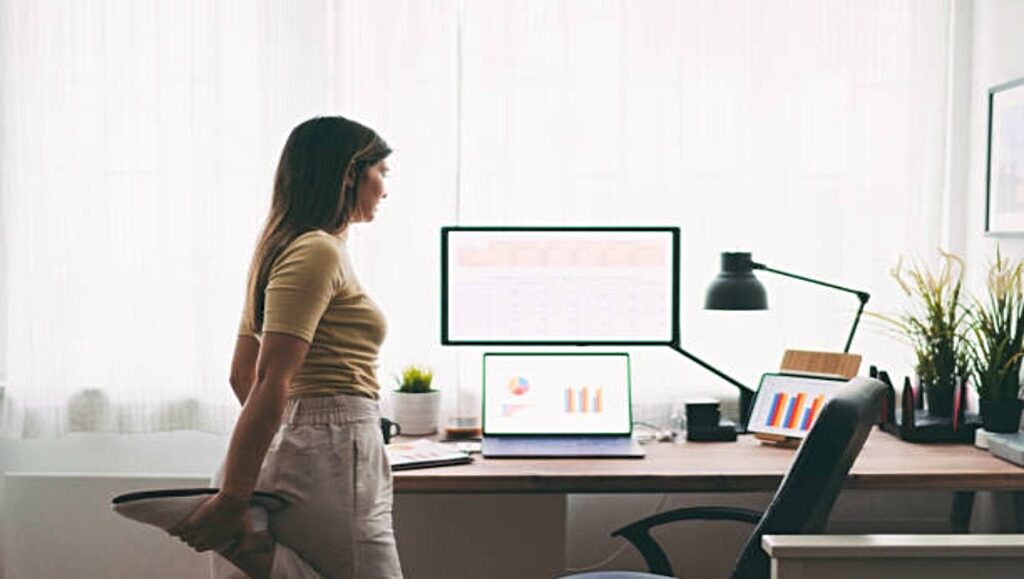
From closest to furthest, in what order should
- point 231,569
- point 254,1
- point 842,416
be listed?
1. point 842,416
2. point 231,569
3. point 254,1

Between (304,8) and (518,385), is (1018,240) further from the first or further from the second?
(304,8)

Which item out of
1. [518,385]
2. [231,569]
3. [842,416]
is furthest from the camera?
[518,385]

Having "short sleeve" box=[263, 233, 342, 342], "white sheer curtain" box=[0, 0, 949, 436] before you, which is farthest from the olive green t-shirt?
"white sheer curtain" box=[0, 0, 949, 436]

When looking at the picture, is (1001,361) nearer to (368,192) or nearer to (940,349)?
(940,349)

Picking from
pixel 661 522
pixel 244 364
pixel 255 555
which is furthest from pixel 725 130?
pixel 255 555

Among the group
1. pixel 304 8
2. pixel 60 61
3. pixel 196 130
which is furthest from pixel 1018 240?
pixel 60 61

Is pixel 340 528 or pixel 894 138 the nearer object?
pixel 340 528

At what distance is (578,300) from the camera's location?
3.06 meters

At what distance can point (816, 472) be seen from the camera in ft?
6.88

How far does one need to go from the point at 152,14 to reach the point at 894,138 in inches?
80.0

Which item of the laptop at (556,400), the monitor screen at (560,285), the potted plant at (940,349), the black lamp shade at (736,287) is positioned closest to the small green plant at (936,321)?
the potted plant at (940,349)

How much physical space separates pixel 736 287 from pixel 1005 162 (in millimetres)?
742

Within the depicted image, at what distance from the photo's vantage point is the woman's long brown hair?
222 cm

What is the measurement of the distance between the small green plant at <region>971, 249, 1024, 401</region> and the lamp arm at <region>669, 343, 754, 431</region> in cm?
54
